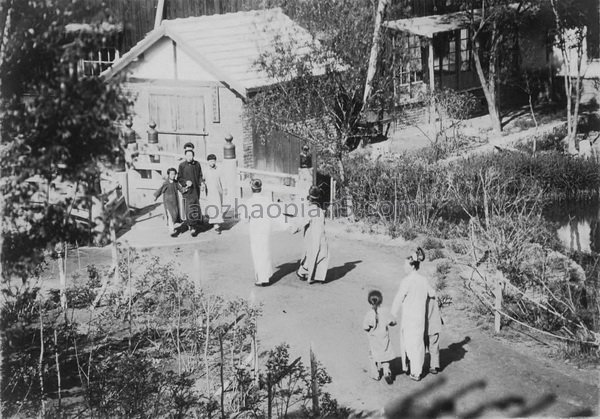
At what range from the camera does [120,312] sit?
12.5 meters

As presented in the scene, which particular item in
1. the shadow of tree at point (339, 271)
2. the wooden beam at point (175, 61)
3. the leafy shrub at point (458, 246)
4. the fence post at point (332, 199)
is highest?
the wooden beam at point (175, 61)

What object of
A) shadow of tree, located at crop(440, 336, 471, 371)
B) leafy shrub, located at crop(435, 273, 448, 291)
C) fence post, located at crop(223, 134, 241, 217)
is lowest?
shadow of tree, located at crop(440, 336, 471, 371)

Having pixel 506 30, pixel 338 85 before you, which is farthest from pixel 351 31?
pixel 506 30


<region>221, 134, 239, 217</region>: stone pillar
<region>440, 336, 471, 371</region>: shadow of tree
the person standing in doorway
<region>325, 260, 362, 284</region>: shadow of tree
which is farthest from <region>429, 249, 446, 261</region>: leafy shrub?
<region>221, 134, 239, 217</region>: stone pillar

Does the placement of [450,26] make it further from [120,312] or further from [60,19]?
[60,19]

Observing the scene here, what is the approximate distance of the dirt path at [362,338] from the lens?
982 cm

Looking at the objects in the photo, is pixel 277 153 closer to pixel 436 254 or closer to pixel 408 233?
pixel 408 233

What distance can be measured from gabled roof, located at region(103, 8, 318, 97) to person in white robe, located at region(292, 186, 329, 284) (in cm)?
558

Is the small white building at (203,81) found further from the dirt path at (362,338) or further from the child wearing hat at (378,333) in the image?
the child wearing hat at (378,333)

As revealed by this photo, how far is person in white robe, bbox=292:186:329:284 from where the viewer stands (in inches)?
525

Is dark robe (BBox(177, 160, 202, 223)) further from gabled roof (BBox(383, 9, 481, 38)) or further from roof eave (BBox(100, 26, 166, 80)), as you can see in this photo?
gabled roof (BBox(383, 9, 481, 38))

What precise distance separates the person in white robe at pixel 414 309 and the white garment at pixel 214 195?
682cm

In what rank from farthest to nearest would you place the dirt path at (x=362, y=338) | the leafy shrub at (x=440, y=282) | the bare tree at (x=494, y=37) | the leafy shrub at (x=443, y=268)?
the bare tree at (x=494, y=37), the leafy shrub at (x=443, y=268), the leafy shrub at (x=440, y=282), the dirt path at (x=362, y=338)

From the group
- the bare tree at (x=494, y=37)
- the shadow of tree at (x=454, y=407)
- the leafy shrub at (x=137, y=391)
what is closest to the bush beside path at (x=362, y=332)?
the shadow of tree at (x=454, y=407)
